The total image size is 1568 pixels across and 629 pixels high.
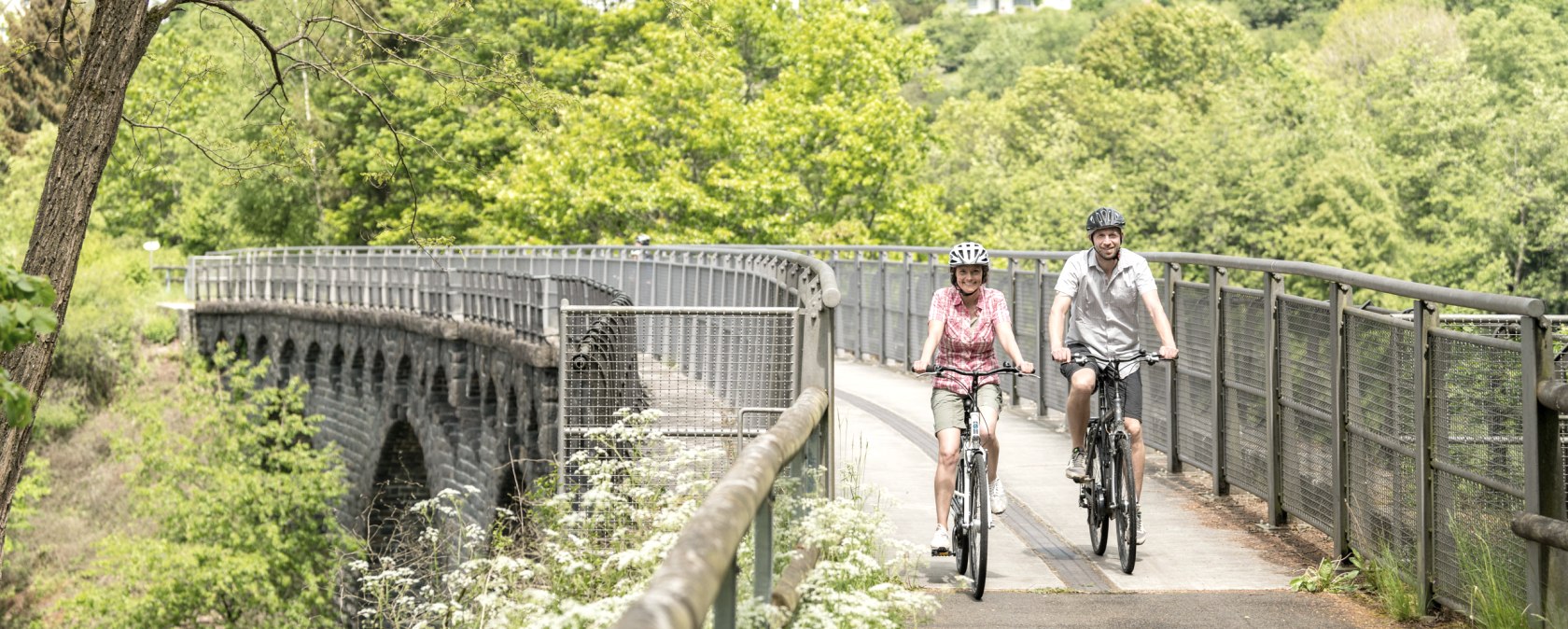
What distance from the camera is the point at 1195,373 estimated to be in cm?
1076

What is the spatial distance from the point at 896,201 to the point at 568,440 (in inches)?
1411

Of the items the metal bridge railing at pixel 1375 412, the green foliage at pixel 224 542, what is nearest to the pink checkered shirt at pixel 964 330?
the metal bridge railing at pixel 1375 412

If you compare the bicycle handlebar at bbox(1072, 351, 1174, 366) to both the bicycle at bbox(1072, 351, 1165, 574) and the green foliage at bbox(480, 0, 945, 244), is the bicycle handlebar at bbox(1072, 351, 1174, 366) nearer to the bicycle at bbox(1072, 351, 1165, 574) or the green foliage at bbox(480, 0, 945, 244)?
the bicycle at bbox(1072, 351, 1165, 574)

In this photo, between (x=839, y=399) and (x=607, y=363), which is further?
(x=839, y=399)

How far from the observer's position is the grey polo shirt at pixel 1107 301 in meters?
8.07

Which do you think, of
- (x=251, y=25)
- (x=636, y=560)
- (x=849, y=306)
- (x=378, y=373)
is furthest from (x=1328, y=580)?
(x=378, y=373)

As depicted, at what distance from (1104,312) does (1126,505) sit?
2.83 feet

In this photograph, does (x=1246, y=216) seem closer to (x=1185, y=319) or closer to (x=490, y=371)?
(x=490, y=371)

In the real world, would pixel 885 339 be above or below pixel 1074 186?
below

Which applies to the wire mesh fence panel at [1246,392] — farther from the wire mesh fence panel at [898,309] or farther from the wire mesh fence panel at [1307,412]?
the wire mesh fence panel at [898,309]

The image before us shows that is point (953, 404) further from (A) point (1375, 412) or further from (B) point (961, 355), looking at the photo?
(A) point (1375, 412)

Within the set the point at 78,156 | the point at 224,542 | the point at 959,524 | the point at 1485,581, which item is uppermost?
the point at 78,156

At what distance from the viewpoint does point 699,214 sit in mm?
45625

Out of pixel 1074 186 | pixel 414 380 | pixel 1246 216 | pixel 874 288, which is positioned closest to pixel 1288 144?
pixel 1246 216
